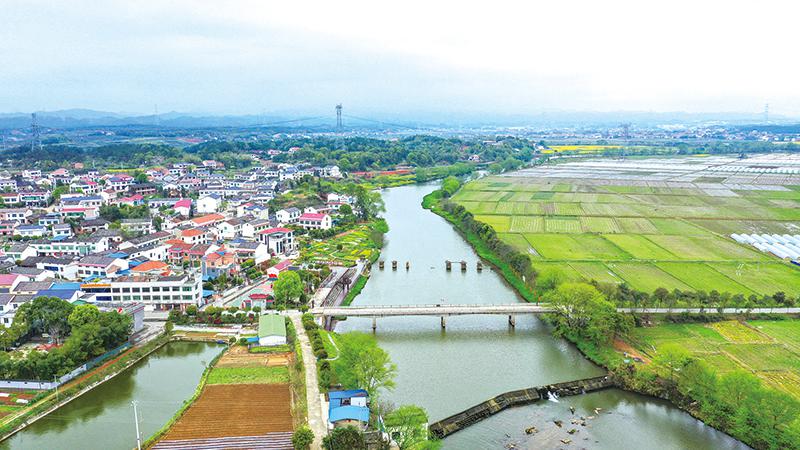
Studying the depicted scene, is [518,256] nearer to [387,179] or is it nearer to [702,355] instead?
→ [702,355]

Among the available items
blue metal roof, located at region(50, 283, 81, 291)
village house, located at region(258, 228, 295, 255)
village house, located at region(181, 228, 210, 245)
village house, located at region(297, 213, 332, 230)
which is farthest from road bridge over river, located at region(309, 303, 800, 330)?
village house, located at region(297, 213, 332, 230)

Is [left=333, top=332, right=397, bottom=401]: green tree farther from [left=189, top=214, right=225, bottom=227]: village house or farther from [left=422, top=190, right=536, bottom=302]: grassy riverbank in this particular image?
[left=189, top=214, right=225, bottom=227]: village house

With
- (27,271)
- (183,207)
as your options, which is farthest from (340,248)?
(27,271)

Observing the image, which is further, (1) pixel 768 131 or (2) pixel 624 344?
(1) pixel 768 131

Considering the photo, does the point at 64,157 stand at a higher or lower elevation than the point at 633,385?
higher

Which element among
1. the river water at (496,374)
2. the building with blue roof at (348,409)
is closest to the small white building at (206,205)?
the river water at (496,374)

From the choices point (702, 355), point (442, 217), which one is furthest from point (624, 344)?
point (442, 217)
